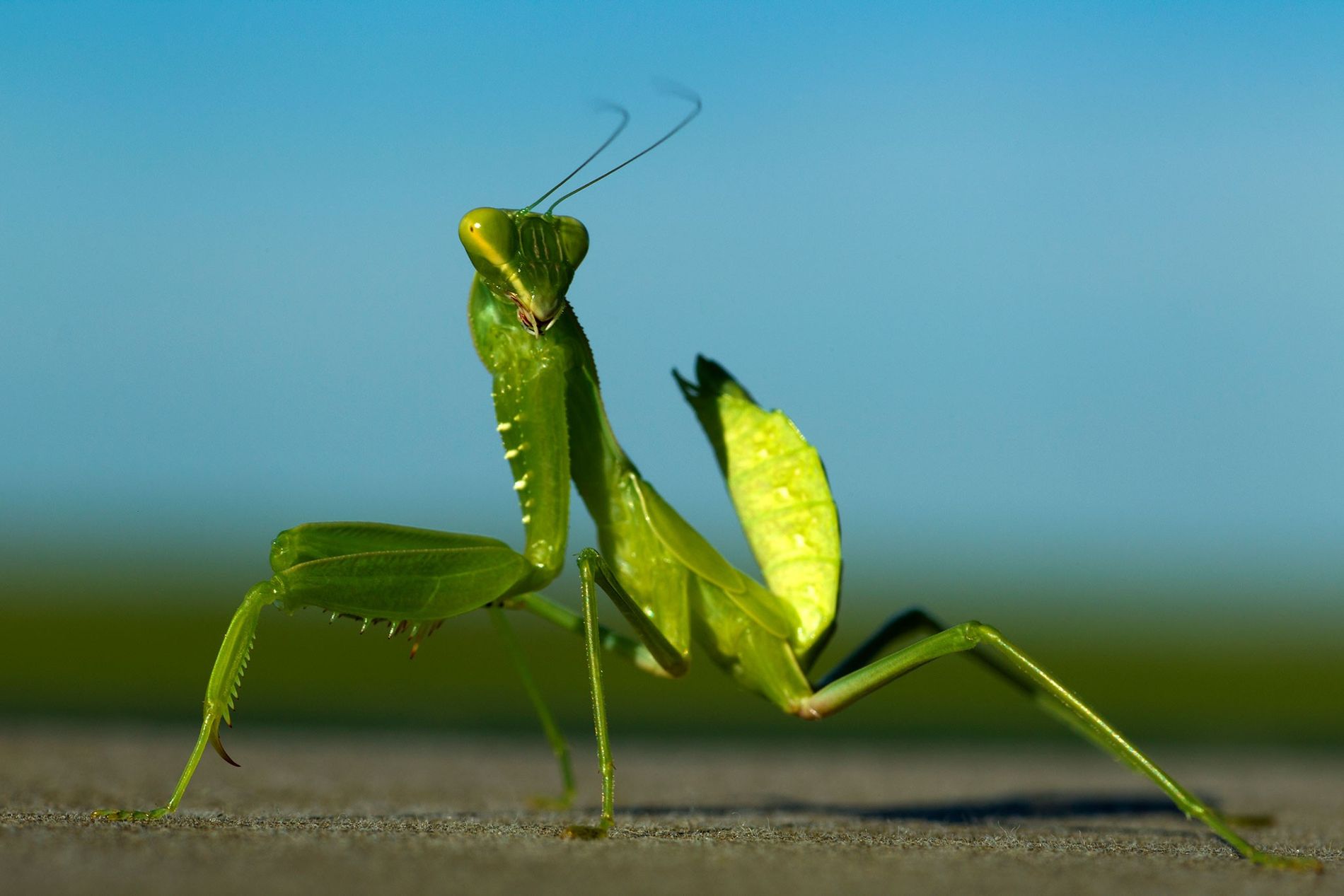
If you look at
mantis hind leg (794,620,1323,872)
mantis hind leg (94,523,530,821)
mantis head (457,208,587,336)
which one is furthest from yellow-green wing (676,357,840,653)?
mantis hind leg (94,523,530,821)

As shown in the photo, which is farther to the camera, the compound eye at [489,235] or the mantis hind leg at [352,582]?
the compound eye at [489,235]

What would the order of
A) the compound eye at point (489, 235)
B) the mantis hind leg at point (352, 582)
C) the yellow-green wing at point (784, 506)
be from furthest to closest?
1. the yellow-green wing at point (784, 506)
2. the compound eye at point (489, 235)
3. the mantis hind leg at point (352, 582)

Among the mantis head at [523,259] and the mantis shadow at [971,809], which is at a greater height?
the mantis head at [523,259]

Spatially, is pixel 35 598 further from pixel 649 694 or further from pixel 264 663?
pixel 649 694

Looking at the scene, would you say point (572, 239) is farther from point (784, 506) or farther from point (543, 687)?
point (543, 687)

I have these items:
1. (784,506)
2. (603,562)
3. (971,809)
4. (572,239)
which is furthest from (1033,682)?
(572,239)

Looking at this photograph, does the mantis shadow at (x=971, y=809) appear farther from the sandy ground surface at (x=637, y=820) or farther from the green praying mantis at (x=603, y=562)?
the green praying mantis at (x=603, y=562)

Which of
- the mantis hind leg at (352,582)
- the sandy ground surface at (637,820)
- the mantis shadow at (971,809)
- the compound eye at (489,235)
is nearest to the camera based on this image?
the sandy ground surface at (637,820)

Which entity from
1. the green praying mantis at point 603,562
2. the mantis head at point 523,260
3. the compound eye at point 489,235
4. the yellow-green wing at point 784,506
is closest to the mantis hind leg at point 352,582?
the green praying mantis at point 603,562
